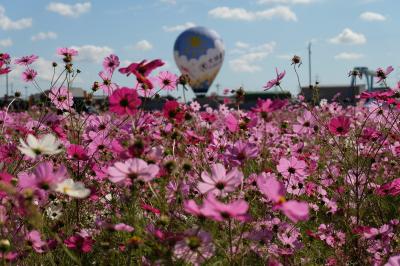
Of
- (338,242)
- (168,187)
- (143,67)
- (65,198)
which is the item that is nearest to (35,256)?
(65,198)

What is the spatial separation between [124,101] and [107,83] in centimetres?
100

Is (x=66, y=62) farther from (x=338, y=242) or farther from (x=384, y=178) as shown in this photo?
(x=384, y=178)

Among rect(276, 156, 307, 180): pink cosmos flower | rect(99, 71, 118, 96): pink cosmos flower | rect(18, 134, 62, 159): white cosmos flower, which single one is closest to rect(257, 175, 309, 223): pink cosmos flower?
rect(18, 134, 62, 159): white cosmos flower

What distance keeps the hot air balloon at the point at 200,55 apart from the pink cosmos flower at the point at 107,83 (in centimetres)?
2329

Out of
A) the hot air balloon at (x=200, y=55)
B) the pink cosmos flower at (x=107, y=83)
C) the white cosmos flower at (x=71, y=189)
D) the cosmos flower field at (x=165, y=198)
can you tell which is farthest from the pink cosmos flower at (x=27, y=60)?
the hot air balloon at (x=200, y=55)

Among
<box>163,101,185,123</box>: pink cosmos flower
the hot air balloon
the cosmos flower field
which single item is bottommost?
the cosmos flower field

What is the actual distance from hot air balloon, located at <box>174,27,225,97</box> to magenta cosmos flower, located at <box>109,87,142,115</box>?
79.8 feet

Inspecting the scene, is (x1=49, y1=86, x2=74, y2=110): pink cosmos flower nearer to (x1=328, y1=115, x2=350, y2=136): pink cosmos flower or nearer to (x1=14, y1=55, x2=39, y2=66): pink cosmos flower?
(x1=14, y1=55, x2=39, y2=66): pink cosmos flower

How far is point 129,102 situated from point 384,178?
8.65ft

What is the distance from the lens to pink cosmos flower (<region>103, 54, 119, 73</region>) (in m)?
2.44

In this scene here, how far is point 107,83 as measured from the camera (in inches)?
97.9

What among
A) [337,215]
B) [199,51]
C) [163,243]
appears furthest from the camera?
[199,51]

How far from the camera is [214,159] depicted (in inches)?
112

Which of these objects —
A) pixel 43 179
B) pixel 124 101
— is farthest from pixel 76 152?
pixel 43 179
